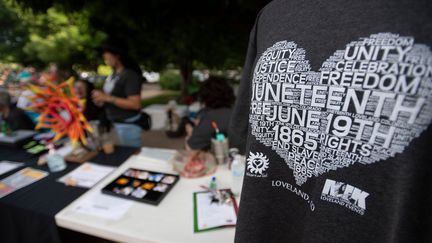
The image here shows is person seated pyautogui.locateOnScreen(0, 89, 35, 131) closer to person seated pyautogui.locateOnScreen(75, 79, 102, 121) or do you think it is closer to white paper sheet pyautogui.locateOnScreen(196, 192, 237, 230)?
person seated pyautogui.locateOnScreen(75, 79, 102, 121)

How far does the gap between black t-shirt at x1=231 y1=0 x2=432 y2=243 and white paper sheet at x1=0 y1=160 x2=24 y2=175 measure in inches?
68.1

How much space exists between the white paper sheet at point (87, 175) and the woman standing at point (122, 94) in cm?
67

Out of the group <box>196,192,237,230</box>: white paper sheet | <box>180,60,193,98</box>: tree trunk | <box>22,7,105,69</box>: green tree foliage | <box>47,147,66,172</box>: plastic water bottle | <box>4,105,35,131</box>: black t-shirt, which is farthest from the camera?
<box>22,7,105,69</box>: green tree foliage

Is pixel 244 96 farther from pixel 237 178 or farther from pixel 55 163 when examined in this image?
pixel 55 163

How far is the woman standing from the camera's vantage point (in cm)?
204

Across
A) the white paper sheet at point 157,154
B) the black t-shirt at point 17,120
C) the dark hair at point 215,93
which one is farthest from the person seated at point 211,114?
the black t-shirt at point 17,120

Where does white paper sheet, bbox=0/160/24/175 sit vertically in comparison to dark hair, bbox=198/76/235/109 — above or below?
below

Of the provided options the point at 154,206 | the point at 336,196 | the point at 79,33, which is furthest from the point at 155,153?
the point at 79,33

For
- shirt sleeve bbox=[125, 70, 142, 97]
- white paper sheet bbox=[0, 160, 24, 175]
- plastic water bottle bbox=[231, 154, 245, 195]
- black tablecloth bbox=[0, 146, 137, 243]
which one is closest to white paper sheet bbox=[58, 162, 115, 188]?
black tablecloth bbox=[0, 146, 137, 243]

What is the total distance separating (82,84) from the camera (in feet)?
8.94

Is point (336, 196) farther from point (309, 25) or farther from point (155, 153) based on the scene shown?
point (155, 153)

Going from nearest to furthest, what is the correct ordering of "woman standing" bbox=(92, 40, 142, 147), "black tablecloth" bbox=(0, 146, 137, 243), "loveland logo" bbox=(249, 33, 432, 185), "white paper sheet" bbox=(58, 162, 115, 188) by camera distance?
"loveland logo" bbox=(249, 33, 432, 185) → "black tablecloth" bbox=(0, 146, 137, 243) → "white paper sheet" bbox=(58, 162, 115, 188) → "woman standing" bbox=(92, 40, 142, 147)

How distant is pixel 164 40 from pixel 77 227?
3459 mm

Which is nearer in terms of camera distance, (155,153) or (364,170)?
(364,170)
